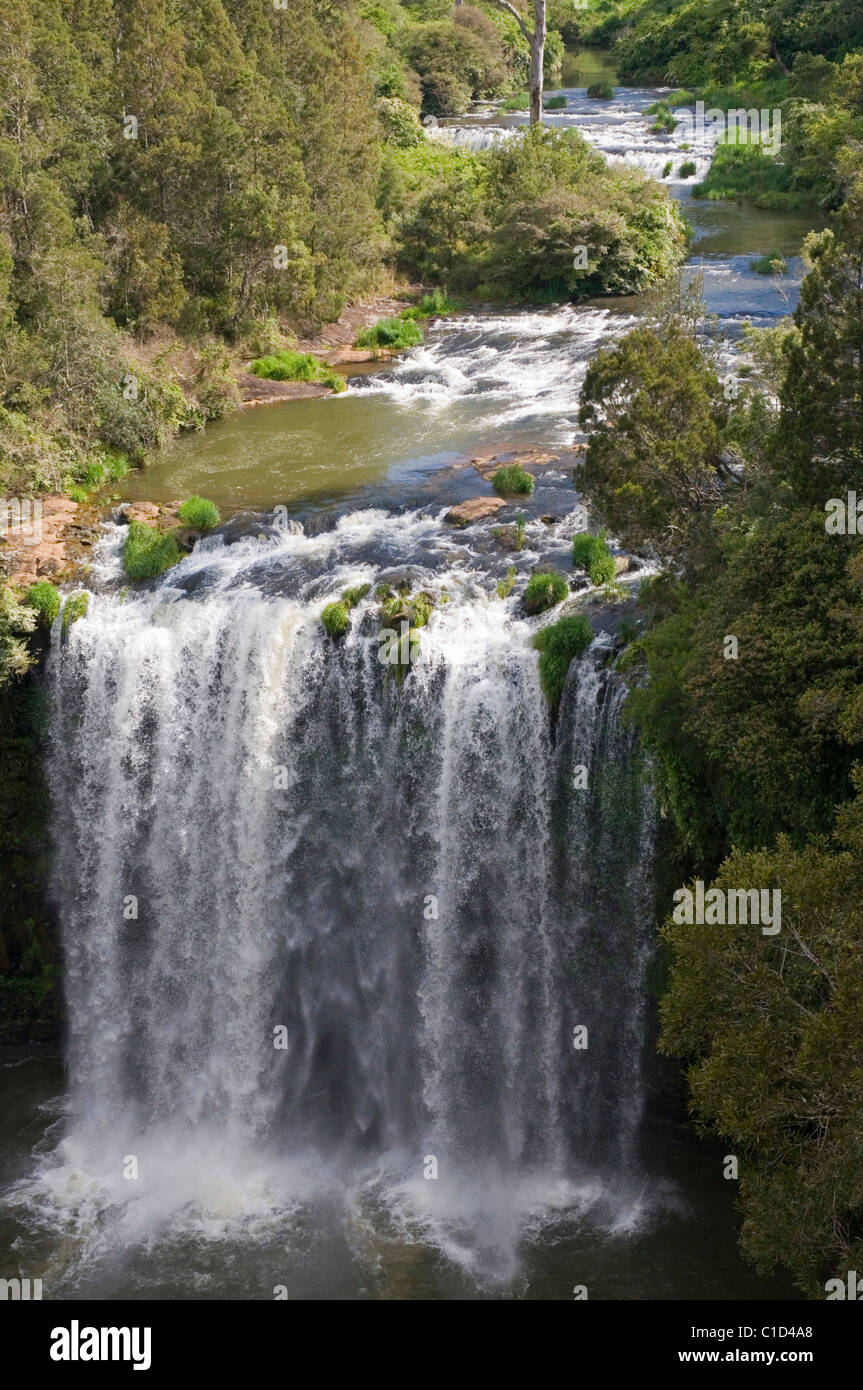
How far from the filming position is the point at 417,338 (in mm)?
37125

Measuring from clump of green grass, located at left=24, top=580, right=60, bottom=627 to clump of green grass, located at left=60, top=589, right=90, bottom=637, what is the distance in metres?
0.18

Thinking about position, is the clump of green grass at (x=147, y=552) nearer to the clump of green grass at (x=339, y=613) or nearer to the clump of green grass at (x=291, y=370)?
the clump of green grass at (x=339, y=613)

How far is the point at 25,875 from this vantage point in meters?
21.8

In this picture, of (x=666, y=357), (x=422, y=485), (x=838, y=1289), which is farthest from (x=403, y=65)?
(x=838, y=1289)

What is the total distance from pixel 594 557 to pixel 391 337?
18084mm

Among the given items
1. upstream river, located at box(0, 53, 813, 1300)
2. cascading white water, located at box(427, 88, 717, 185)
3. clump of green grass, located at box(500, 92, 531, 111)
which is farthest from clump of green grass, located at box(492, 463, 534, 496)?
clump of green grass, located at box(500, 92, 531, 111)

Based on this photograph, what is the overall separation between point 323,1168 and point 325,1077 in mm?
1390

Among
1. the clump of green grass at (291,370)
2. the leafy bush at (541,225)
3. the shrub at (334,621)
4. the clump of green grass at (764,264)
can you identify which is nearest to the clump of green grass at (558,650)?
the shrub at (334,621)

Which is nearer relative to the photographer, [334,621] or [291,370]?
[334,621]

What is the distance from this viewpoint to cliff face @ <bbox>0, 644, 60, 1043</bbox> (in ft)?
70.4

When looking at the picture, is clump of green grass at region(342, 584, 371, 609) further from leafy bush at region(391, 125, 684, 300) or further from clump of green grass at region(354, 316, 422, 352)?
leafy bush at region(391, 125, 684, 300)

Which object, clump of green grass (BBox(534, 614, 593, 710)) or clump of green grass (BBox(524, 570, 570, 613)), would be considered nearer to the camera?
clump of green grass (BBox(534, 614, 593, 710))

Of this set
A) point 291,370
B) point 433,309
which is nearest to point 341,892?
point 291,370

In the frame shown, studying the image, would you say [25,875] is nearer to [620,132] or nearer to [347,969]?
[347,969]
